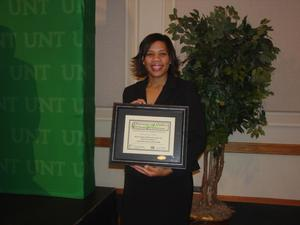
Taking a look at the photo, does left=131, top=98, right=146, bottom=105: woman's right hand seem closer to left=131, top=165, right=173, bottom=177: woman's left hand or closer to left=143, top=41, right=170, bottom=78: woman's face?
left=143, top=41, right=170, bottom=78: woman's face

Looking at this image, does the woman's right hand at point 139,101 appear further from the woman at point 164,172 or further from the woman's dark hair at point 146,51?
the woman's dark hair at point 146,51

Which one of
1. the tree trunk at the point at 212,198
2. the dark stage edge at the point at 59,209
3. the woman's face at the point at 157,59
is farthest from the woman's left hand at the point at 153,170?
the tree trunk at the point at 212,198

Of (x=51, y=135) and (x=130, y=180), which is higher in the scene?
(x=51, y=135)

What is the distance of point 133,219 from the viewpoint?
1.76 m

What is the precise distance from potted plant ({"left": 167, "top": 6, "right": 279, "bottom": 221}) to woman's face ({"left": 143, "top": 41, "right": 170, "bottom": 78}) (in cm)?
66

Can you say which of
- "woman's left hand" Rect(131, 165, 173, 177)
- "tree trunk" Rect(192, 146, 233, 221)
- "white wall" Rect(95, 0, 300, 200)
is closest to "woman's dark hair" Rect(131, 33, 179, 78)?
"woman's left hand" Rect(131, 165, 173, 177)

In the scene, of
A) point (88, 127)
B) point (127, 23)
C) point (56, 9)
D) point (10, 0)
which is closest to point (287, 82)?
point (127, 23)

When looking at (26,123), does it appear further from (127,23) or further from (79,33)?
(127,23)

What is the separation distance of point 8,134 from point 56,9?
3.06 ft

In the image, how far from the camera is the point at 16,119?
2375mm

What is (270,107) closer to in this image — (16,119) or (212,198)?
(212,198)

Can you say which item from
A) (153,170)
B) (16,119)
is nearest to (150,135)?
(153,170)

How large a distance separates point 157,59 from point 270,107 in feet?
5.33

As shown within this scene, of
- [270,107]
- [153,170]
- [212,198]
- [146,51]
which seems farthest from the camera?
[270,107]
